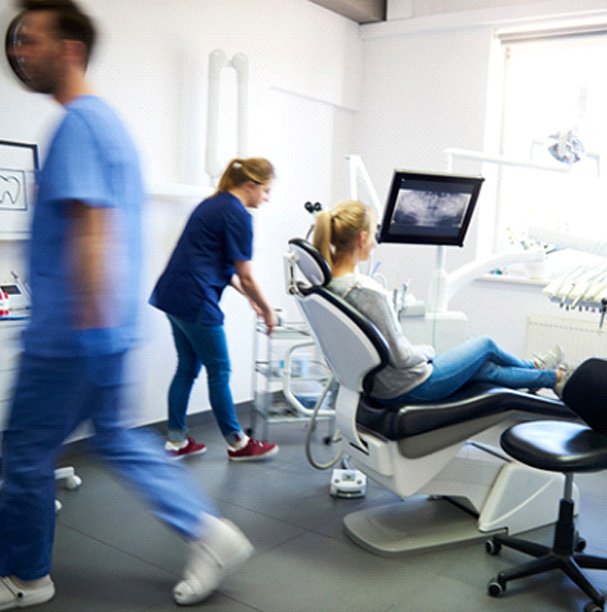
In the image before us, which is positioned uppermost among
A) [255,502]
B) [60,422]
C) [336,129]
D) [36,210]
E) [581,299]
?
[336,129]

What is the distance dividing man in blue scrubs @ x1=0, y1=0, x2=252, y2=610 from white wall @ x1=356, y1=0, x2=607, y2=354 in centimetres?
282

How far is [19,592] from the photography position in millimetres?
2012

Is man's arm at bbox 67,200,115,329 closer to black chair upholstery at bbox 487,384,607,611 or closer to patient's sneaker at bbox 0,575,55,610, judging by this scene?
patient's sneaker at bbox 0,575,55,610

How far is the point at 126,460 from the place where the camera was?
194 cm

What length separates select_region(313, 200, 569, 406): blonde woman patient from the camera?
7.93 feet

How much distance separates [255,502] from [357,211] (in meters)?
1.16

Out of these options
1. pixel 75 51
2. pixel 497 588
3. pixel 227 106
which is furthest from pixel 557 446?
pixel 227 106

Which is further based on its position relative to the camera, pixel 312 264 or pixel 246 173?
pixel 246 173

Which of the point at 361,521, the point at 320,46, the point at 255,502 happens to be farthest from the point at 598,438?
the point at 320,46

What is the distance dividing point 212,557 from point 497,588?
2.69 ft

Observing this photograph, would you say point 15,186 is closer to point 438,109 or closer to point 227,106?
point 227,106

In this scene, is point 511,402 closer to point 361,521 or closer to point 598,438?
point 598,438

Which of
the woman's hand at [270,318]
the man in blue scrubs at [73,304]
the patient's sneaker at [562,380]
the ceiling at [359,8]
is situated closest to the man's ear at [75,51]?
the man in blue scrubs at [73,304]

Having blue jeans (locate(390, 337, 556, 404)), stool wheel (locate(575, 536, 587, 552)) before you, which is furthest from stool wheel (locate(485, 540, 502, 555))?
blue jeans (locate(390, 337, 556, 404))
